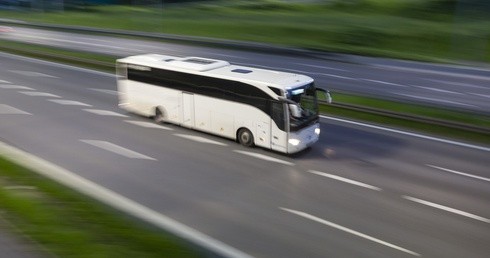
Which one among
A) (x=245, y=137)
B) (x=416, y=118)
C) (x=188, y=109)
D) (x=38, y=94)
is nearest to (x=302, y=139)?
(x=245, y=137)

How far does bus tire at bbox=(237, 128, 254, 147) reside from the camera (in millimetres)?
14461

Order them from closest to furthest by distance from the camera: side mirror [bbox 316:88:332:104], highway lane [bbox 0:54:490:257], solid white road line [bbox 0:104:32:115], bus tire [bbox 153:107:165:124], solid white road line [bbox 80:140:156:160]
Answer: highway lane [bbox 0:54:490:257], solid white road line [bbox 80:140:156:160], side mirror [bbox 316:88:332:104], bus tire [bbox 153:107:165:124], solid white road line [bbox 0:104:32:115]

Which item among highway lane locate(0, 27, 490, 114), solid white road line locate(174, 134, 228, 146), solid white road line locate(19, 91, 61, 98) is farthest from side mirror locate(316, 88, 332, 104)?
solid white road line locate(19, 91, 61, 98)

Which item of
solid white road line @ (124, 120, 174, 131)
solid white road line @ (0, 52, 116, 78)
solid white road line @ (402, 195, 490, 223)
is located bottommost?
solid white road line @ (402, 195, 490, 223)

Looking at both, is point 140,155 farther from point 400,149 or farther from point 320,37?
point 320,37

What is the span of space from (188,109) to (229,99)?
6.27 feet

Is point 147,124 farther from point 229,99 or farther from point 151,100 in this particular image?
point 229,99

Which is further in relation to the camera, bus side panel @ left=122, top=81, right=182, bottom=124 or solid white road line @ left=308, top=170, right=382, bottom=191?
bus side panel @ left=122, top=81, right=182, bottom=124

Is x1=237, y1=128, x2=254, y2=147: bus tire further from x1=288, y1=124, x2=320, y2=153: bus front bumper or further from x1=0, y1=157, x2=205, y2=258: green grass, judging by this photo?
x1=0, y1=157, x2=205, y2=258: green grass

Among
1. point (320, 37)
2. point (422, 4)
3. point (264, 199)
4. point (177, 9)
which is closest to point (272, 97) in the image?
point (264, 199)

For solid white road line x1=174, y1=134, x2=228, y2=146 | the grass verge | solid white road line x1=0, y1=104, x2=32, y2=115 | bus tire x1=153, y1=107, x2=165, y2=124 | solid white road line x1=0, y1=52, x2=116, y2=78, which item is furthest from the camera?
solid white road line x1=0, y1=52, x2=116, y2=78

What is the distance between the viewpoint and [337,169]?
1301 centimetres

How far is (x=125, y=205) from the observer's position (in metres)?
8.38

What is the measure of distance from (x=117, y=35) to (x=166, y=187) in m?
36.0
